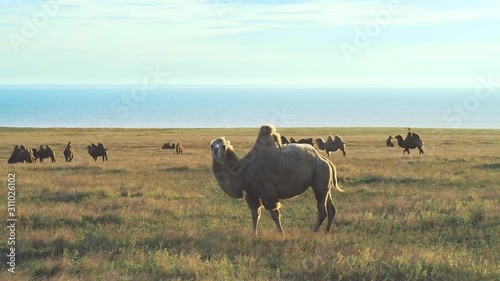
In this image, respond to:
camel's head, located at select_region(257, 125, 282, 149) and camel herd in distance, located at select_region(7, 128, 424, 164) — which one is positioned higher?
camel's head, located at select_region(257, 125, 282, 149)

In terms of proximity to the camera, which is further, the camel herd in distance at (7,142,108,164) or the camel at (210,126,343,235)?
the camel herd in distance at (7,142,108,164)

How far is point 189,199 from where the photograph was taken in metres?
16.3

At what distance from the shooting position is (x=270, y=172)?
10430 mm

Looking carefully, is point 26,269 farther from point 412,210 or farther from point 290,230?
point 412,210

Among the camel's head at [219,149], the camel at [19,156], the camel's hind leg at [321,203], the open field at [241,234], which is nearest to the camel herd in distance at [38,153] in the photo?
the camel at [19,156]

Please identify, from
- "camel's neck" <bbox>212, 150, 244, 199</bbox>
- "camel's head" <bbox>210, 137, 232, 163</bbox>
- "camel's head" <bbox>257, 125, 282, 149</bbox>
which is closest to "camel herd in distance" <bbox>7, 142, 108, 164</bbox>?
"camel's neck" <bbox>212, 150, 244, 199</bbox>

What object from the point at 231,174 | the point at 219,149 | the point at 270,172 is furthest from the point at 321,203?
the point at 219,149

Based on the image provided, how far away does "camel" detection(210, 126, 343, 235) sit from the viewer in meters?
10.4

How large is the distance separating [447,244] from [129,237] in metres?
6.59

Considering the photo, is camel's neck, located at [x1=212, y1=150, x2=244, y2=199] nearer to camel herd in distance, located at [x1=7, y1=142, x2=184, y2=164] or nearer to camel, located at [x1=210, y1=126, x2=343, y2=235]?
camel, located at [x1=210, y1=126, x2=343, y2=235]

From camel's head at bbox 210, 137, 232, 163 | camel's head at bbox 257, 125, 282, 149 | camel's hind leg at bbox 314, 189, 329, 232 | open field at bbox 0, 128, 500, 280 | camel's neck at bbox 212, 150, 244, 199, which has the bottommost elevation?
open field at bbox 0, 128, 500, 280

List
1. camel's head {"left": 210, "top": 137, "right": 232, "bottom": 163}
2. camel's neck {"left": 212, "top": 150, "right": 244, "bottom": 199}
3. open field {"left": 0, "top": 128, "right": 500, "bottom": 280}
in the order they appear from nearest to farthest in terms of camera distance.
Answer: open field {"left": 0, "top": 128, "right": 500, "bottom": 280} < camel's head {"left": 210, "top": 137, "right": 232, "bottom": 163} < camel's neck {"left": 212, "top": 150, "right": 244, "bottom": 199}

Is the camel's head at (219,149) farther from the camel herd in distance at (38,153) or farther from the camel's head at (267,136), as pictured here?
the camel herd in distance at (38,153)

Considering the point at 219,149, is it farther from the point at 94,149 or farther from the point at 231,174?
the point at 94,149
